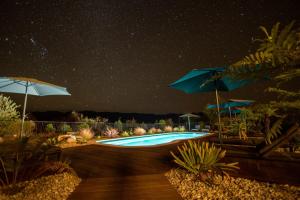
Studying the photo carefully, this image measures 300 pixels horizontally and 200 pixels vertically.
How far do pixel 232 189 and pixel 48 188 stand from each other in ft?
9.22

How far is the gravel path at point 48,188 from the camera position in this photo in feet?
7.68

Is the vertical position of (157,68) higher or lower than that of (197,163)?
higher

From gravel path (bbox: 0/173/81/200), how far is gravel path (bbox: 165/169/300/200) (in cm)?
170

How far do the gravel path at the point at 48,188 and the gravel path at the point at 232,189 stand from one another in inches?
67.0

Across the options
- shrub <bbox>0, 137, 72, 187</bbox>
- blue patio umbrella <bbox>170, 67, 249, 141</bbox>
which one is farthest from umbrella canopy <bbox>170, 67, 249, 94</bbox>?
shrub <bbox>0, 137, 72, 187</bbox>

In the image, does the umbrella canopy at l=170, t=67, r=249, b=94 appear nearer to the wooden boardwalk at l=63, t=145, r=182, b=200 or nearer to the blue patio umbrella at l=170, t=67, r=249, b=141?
the blue patio umbrella at l=170, t=67, r=249, b=141

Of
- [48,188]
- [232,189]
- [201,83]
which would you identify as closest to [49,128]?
[48,188]

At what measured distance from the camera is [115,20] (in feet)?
28.1

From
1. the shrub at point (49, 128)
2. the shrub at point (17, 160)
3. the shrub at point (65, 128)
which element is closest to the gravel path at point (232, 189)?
the shrub at point (17, 160)

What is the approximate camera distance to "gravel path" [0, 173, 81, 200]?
7.68 ft

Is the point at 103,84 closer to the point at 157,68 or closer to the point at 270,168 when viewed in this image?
the point at 157,68

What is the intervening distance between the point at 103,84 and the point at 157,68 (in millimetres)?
6317

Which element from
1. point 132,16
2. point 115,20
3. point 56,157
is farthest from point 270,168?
point 115,20

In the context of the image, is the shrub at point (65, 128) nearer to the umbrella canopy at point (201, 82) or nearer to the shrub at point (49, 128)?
the shrub at point (49, 128)
